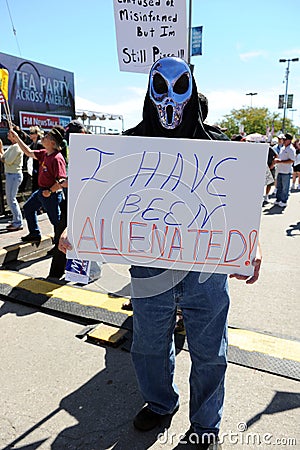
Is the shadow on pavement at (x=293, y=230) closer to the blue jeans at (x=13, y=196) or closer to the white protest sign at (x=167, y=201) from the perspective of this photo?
the blue jeans at (x=13, y=196)

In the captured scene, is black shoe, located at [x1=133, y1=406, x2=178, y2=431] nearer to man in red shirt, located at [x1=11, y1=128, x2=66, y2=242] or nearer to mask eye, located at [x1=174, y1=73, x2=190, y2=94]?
mask eye, located at [x1=174, y1=73, x2=190, y2=94]

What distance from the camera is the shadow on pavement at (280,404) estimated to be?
2.20 meters

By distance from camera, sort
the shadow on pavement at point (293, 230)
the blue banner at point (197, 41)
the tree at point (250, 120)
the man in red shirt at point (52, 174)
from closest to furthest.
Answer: the man in red shirt at point (52, 174) → the blue banner at point (197, 41) → the shadow on pavement at point (293, 230) → the tree at point (250, 120)

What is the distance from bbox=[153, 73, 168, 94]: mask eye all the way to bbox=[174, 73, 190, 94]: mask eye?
51mm

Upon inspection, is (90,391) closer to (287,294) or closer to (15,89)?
(287,294)

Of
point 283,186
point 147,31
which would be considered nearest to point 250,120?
point 283,186

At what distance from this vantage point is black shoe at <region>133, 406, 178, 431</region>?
2.10 meters

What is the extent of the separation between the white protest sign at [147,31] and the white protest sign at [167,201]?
1780 millimetres

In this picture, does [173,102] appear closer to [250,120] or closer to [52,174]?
[52,174]

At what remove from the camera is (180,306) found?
186 centimetres

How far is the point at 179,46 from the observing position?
3.17 meters

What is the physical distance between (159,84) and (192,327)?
1.19 meters

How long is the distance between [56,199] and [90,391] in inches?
116

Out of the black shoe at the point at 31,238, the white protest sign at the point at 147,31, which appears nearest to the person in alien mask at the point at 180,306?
the white protest sign at the point at 147,31
